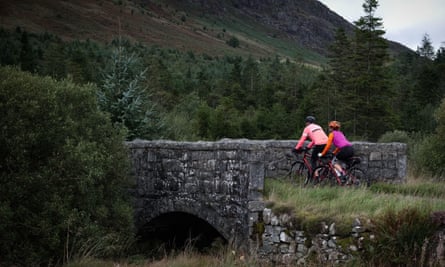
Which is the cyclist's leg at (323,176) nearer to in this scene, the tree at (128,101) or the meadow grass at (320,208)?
the meadow grass at (320,208)

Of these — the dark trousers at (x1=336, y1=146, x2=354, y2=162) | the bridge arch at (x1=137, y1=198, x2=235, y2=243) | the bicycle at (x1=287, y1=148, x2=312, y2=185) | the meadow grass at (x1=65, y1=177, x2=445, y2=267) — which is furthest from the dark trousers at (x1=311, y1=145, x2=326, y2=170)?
the bridge arch at (x1=137, y1=198, x2=235, y2=243)

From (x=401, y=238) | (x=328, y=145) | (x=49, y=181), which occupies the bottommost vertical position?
(x=401, y=238)

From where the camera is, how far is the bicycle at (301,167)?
11859mm

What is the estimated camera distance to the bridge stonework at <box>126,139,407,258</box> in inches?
407

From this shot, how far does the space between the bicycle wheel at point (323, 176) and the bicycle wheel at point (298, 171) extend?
12.5 inches

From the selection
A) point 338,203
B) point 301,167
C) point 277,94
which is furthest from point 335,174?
point 277,94

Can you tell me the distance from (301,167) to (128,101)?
7.81 meters

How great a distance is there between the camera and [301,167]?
39.6 ft

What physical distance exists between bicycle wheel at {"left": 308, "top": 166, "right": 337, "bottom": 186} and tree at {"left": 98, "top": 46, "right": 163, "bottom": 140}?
24.5ft

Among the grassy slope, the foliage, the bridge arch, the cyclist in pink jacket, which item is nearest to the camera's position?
the foliage

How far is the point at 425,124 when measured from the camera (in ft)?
126

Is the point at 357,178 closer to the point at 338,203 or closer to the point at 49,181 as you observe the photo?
the point at 338,203

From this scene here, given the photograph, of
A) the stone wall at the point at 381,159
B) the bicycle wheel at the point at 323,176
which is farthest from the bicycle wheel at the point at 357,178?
the bicycle wheel at the point at 323,176

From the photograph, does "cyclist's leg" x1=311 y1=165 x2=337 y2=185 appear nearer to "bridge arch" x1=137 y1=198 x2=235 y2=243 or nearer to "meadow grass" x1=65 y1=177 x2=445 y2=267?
"meadow grass" x1=65 y1=177 x2=445 y2=267
